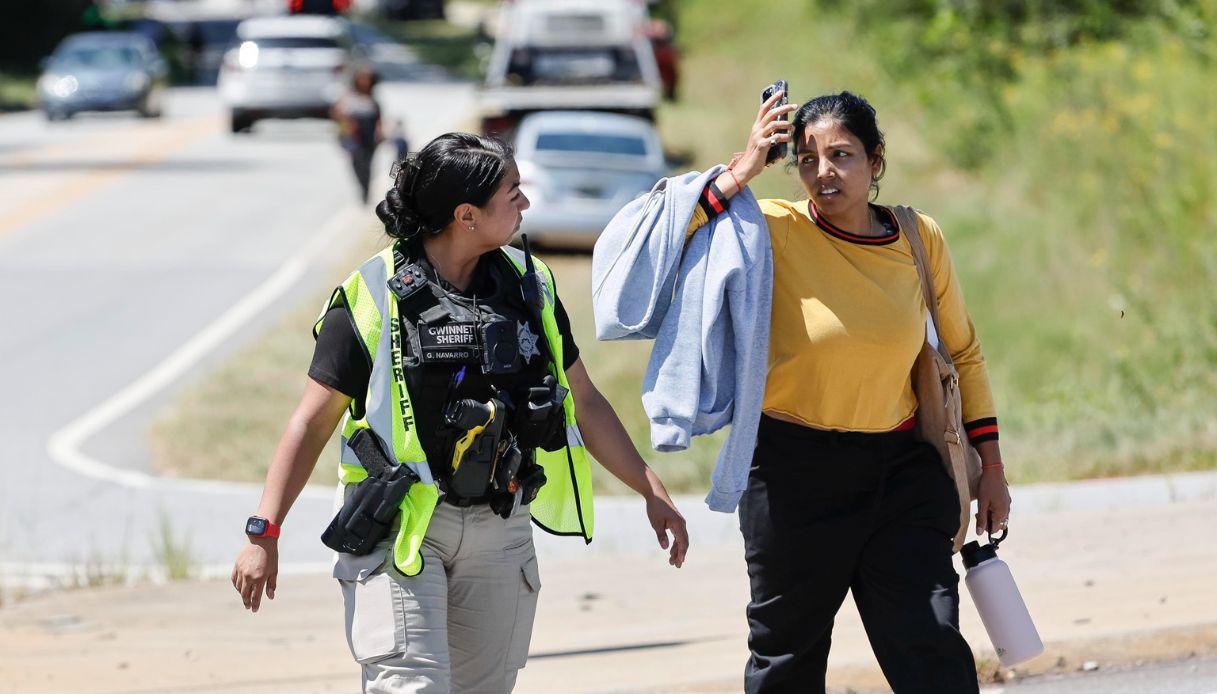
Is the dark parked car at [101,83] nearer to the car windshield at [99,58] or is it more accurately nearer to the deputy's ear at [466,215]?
the car windshield at [99,58]

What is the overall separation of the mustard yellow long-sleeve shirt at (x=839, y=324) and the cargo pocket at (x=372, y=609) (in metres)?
1.02

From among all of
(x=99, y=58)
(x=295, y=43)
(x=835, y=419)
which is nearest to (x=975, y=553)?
(x=835, y=419)

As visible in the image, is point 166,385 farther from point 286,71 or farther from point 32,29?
point 32,29

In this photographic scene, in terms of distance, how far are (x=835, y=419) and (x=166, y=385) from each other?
33.8 feet

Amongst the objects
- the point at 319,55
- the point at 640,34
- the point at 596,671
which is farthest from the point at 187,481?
the point at 319,55

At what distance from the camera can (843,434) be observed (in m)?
4.17

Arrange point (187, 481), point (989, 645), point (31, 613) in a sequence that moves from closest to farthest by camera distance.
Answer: point (989, 645) → point (31, 613) → point (187, 481)

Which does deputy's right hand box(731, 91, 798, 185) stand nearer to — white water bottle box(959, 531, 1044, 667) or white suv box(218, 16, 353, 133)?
white water bottle box(959, 531, 1044, 667)

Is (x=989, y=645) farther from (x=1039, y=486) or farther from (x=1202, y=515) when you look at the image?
(x=1039, y=486)

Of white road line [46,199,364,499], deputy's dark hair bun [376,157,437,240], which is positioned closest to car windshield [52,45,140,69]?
white road line [46,199,364,499]

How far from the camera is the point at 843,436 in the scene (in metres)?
4.17

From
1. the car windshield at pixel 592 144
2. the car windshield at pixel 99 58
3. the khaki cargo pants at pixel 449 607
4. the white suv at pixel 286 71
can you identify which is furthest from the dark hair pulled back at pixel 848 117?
the car windshield at pixel 99 58

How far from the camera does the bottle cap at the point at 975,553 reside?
441cm

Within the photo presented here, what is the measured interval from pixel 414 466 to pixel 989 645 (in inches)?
102
